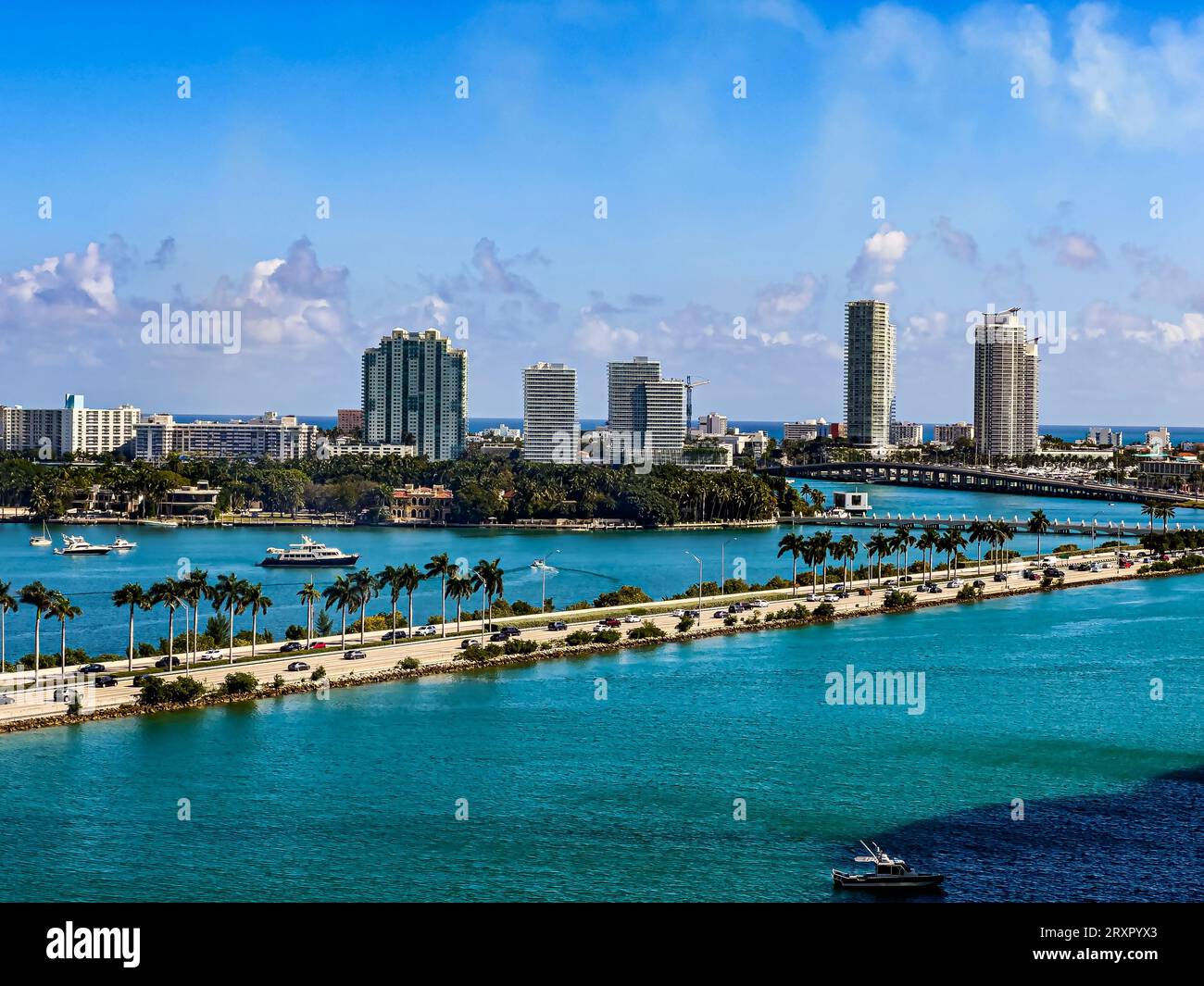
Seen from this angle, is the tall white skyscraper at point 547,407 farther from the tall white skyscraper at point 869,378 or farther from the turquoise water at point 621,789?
the turquoise water at point 621,789

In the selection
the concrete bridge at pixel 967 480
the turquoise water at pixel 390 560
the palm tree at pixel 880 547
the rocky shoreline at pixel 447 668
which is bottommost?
the rocky shoreline at pixel 447 668

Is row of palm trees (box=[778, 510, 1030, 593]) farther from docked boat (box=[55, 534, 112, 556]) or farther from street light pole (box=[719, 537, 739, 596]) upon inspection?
docked boat (box=[55, 534, 112, 556])

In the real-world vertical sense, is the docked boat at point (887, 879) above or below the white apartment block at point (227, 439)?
below

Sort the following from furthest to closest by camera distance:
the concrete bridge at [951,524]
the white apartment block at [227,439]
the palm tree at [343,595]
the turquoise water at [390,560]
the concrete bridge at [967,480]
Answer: the white apartment block at [227,439], the concrete bridge at [967,480], the concrete bridge at [951,524], the turquoise water at [390,560], the palm tree at [343,595]

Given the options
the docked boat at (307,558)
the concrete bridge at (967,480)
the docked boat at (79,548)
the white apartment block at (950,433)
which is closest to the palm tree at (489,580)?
the docked boat at (307,558)

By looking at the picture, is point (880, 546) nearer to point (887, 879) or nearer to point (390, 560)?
point (390, 560)

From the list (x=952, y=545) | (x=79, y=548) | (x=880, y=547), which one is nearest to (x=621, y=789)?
(x=880, y=547)

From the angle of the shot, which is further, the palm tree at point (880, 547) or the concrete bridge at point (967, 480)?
the concrete bridge at point (967, 480)
